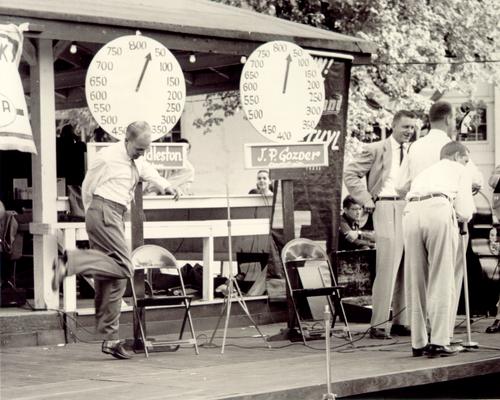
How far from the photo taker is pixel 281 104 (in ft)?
40.9

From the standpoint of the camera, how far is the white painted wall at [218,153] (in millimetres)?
32750

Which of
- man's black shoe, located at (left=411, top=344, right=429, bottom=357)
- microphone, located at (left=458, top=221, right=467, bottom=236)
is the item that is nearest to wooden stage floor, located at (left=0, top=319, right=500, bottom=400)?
man's black shoe, located at (left=411, top=344, right=429, bottom=357)

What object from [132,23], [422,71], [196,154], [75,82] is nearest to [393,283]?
[132,23]

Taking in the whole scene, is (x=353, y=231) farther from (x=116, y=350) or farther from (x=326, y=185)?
(x=116, y=350)

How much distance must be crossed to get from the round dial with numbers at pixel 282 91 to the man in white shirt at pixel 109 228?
5.68ft

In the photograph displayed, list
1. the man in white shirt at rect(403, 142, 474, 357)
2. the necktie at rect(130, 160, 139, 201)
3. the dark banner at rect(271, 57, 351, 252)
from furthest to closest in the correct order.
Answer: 1. the dark banner at rect(271, 57, 351, 252)
2. the necktie at rect(130, 160, 139, 201)
3. the man in white shirt at rect(403, 142, 474, 357)

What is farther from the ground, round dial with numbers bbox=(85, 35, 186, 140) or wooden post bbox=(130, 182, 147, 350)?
round dial with numbers bbox=(85, 35, 186, 140)

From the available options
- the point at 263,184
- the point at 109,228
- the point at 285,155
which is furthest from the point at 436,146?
the point at 263,184

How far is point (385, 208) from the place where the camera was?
12367 millimetres

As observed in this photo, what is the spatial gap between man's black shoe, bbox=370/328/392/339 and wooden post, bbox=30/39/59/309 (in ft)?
10.2

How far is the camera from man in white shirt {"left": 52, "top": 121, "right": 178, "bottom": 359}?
10.8m

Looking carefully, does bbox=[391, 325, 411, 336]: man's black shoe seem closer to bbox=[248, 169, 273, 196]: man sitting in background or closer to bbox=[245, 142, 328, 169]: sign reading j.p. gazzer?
bbox=[245, 142, 328, 169]: sign reading j.p. gazzer

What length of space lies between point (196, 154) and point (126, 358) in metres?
22.9

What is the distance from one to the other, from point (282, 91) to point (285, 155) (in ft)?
2.22
